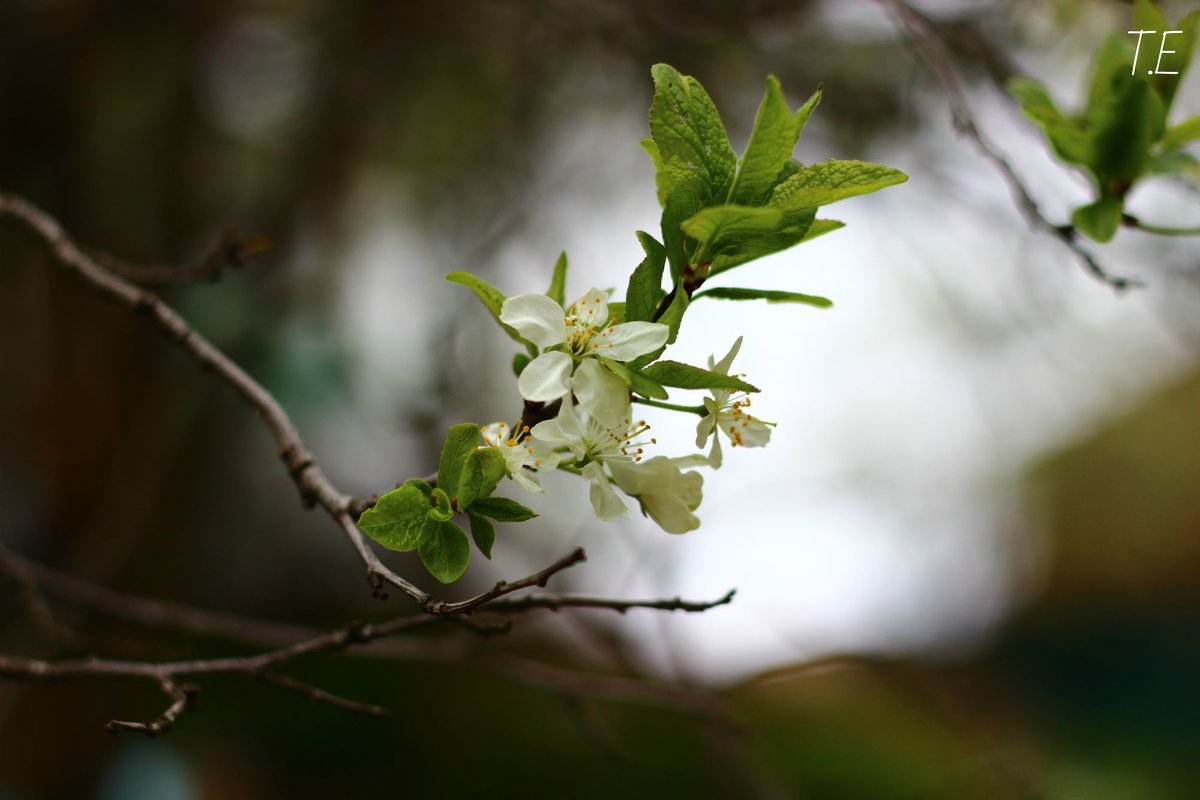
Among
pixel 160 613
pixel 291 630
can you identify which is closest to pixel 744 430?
pixel 291 630

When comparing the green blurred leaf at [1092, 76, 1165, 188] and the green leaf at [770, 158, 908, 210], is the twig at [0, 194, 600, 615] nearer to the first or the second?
the green leaf at [770, 158, 908, 210]

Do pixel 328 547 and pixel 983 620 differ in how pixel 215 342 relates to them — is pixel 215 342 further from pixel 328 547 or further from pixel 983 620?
pixel 983 620

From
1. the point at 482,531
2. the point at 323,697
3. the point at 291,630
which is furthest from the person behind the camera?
the point at 291,630

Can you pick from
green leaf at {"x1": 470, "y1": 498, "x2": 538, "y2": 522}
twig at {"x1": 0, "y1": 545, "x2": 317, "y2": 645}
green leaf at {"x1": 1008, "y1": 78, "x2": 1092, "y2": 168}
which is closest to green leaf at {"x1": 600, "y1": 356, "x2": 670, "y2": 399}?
green leaf at {"x1": 470, "y1": 498, "x2": 538, "y2": 522}

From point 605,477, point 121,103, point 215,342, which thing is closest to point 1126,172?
point 605,477

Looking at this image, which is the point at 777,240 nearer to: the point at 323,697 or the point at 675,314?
the point at 675,314

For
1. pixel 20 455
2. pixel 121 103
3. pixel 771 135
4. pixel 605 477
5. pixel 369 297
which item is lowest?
pixel 605 477
